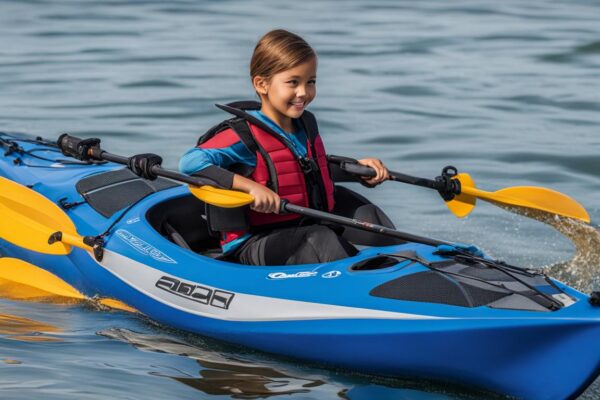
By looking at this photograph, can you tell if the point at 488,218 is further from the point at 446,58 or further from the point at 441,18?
the point at 441,18

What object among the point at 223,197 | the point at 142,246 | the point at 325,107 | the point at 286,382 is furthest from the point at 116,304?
the point at 325,107

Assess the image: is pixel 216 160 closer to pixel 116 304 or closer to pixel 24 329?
pixel 116 304

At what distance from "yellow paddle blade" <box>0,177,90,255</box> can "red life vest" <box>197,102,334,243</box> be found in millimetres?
949

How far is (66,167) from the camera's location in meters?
6.32

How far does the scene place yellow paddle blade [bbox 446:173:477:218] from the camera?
566 cm

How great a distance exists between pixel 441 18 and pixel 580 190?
8.45 meters

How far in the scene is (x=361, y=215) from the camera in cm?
542

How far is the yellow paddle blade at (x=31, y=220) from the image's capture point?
5.75 meters

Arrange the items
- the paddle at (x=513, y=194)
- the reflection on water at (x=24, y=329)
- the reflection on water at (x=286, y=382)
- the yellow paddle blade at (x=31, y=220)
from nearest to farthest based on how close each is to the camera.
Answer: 1. the reflection on water at (x=286, y=382)
2. the reflection on water at (x=24, y=329)
3. the paddle at (x=513, y=194)
4. the yellow paddle blade at (x=31, y=220)

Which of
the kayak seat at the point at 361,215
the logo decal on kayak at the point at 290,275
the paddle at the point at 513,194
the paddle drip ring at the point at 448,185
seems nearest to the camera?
the logo decal on kayak at the point at 290,275

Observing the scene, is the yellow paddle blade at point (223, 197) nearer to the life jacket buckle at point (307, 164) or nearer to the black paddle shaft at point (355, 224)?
the black paddle shaft at point (355, 224)

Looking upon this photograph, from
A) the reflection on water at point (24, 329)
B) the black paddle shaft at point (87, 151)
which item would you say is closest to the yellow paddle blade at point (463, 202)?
the black paddle shaft at point (87, 151)

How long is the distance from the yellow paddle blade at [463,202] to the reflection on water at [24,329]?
1.94m

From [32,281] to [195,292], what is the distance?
128 centimetres
